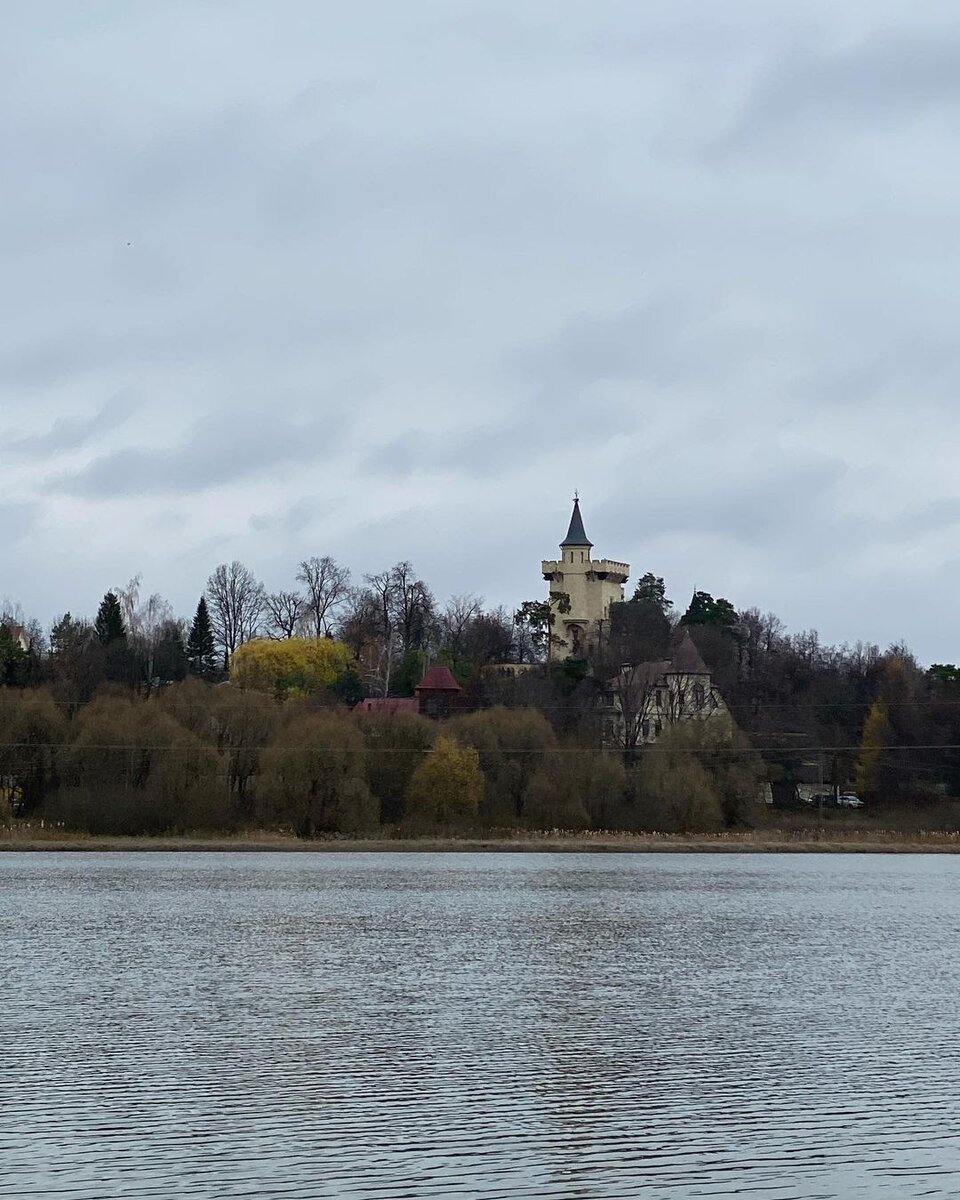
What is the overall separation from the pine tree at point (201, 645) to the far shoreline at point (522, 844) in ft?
200

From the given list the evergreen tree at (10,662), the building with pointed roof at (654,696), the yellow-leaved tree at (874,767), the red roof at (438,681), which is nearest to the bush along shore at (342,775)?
the yellow-leaved tree at (874,767)

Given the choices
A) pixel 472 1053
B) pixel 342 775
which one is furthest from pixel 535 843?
pixel 472 1053

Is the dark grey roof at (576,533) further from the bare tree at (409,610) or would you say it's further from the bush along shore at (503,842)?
the bush along shore at (503,842)

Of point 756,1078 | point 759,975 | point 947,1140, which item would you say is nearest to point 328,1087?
point 756,1078

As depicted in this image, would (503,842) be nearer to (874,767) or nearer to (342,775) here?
(342,775)

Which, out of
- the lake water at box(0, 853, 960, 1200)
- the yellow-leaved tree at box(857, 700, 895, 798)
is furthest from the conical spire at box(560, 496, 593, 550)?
the lake water at box(0, 853, 960, 1200)

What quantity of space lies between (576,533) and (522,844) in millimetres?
92712

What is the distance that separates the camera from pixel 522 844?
8500 cm

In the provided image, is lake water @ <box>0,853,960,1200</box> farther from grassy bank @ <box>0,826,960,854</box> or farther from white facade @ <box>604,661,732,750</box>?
white facade @ <box>604,661,732,750</box>

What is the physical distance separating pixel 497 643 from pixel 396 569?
11330 mm

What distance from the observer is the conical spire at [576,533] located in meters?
174

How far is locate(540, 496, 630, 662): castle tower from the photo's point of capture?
16475cm

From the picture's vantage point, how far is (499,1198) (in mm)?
14781

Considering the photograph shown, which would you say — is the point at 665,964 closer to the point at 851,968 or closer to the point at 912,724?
the point at 851,968
